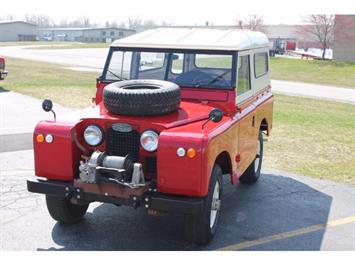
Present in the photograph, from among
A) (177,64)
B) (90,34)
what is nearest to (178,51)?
(177,64)

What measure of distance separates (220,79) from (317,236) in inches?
82.5

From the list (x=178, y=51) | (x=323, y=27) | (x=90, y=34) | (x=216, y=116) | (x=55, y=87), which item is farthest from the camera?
(x=90, y=34)

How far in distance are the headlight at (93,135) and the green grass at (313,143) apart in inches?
159

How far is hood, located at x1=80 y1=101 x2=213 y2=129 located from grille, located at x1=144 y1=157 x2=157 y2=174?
1.18 feet

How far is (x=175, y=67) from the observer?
5.59 meters

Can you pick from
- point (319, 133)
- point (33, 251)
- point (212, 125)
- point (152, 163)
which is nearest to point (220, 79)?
point (212, 125)

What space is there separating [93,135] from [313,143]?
625 cm

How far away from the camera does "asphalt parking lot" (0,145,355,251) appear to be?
15.1 feet

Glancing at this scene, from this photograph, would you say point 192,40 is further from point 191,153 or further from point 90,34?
point 90,34

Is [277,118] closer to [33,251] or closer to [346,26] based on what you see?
[33,251]

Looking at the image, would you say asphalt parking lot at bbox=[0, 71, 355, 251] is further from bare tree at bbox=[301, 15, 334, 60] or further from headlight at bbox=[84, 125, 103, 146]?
bare tree at bbox=[301, 15, 334, 60]

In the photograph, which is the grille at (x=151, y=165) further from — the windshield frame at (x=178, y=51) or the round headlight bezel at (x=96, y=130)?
the windshield frame at (x=178, y=51)

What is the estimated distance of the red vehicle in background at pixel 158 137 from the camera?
4.12 m

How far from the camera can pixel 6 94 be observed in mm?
15586
